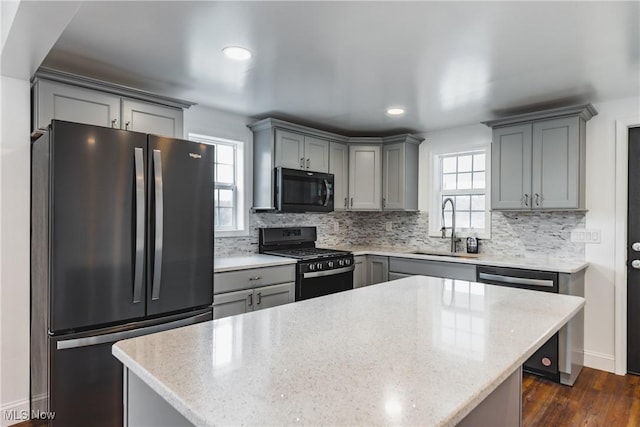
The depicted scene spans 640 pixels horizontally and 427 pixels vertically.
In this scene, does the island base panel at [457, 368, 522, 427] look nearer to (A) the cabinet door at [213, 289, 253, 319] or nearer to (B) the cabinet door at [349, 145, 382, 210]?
(A) the cabinet door at [213, 289, 253, 319]

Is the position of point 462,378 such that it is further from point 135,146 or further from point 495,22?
point 135,146

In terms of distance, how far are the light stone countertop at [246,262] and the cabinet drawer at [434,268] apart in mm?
1202

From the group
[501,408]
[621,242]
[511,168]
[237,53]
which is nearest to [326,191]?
[511,168]

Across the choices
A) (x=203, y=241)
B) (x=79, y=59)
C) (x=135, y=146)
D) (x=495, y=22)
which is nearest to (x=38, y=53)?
(x=79, y=59)

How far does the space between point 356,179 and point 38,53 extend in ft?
10.4

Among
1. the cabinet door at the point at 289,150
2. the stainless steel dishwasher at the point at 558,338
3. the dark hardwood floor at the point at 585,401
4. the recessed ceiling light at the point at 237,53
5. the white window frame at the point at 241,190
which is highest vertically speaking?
the recessed ceiling light at the point at 237,53

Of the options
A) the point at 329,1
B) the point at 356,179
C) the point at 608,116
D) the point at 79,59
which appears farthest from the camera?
the point at 356,179

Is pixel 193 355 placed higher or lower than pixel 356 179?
lower

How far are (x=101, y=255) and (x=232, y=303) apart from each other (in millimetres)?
1091

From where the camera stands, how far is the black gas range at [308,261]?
11.3 ft

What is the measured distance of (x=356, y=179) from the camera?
4.50 meters

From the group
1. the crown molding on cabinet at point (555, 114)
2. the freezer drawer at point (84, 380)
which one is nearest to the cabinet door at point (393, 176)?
the crown molding on cabinet at point (555, 114)

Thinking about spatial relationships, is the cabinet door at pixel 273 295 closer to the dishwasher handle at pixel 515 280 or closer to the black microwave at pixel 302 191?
the black microwave at pixel 302 191

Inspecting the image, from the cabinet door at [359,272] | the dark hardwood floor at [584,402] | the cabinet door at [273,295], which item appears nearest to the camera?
the dark hardwood floor at [584,402]
